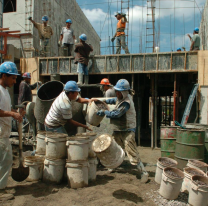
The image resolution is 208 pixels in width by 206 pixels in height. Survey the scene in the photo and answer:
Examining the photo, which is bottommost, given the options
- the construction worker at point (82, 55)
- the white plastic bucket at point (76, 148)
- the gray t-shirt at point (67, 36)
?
the white plastic bucket at point (76, 148)

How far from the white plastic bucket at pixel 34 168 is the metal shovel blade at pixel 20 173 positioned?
0.48 feet

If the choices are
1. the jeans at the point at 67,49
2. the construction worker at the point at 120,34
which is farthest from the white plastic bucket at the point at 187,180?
the jeans at the point at 67,49

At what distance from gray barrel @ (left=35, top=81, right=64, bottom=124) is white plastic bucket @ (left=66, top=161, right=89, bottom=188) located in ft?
5.72

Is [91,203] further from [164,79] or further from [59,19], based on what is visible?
[59,19]

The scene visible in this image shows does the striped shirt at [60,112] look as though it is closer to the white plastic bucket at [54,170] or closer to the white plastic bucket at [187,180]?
the white plastic bucket at [54,170]

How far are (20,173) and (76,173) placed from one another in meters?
1.03

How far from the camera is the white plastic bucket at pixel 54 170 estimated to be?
4180 mm

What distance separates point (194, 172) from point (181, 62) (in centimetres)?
509

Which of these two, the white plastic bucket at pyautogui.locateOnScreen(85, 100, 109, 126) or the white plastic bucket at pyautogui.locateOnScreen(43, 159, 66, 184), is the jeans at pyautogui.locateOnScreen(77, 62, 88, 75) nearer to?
the white plastic bucket at pyautogui.locateOnScreen(85, 100, 109, 126)

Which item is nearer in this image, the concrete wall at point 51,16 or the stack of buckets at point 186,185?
the stack of buckets at point 186,185

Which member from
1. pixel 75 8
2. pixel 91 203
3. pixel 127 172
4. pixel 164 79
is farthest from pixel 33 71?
pixel 75 8

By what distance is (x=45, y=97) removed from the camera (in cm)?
600

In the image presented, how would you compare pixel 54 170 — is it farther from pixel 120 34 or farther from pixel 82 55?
pixel 120 34

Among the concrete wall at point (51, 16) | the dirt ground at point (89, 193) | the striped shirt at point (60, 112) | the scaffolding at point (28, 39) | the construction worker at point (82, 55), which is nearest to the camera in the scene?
the dirt ground at point (89, 193)
